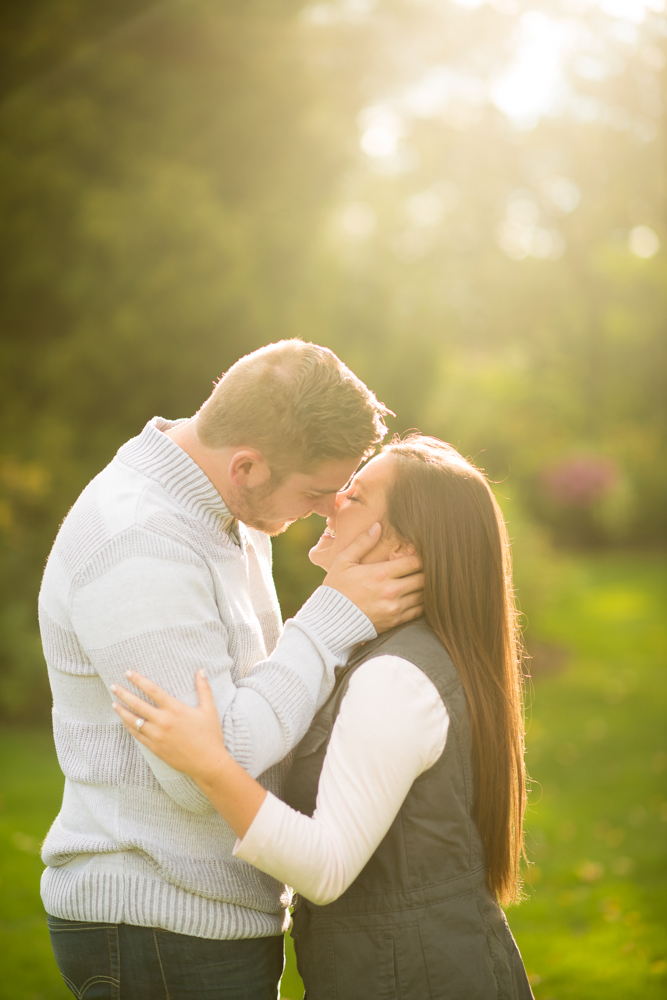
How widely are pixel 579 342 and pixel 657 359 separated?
2276 millimetres

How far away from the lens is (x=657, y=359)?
76.8 feet

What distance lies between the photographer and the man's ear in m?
2.07

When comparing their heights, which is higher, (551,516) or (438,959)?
(438,959)

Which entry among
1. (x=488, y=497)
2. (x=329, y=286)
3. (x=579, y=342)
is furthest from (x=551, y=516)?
(x=488, y=497)

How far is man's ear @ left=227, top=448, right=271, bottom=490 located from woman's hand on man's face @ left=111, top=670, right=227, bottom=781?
0.55 meters

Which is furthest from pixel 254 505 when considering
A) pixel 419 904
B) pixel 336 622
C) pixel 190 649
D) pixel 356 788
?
pixel 419 904

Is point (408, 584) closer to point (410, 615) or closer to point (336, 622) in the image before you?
point (410, 615)

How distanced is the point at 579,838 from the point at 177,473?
484 centimetres

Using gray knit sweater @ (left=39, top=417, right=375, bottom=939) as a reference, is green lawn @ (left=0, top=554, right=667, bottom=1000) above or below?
below

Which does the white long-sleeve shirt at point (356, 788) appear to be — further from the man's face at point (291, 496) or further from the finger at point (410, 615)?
the man's face at point (291, 496)

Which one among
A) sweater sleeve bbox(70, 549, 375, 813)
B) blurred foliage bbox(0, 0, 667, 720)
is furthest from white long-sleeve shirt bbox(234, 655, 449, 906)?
blurred foliage bbox(0, 0, 667, 720)

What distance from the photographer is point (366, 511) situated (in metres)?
2.19

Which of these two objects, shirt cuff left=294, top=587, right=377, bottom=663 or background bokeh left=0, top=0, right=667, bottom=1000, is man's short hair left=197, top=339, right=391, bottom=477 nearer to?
shirt cuff left=294, top=587, right=377, bottom=663

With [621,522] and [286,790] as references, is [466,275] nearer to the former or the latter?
[621,522]
